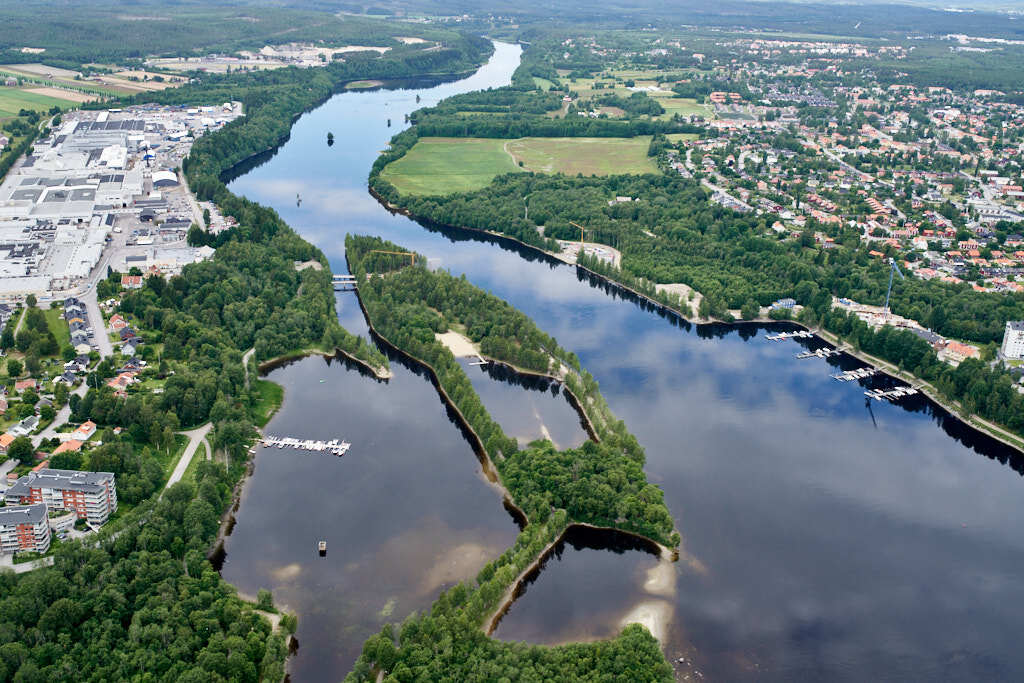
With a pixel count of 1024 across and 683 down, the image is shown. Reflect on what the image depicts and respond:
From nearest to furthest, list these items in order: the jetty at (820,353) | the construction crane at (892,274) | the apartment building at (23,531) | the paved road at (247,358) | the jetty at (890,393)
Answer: the apartment building at (23,531)
the paved road at (247,358)
the jetty at (890,393)
the jetty at (820,353)
the construction crane at (892,274)

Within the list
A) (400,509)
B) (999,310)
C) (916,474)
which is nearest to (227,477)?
(400,509)

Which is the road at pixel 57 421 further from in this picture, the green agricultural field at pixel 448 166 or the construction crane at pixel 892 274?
the construction crane at pixel 892 274

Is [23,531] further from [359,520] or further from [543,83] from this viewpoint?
[543,83]

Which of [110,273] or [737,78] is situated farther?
[737,78]

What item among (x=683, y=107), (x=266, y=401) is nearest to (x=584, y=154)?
(x=683, y=107)

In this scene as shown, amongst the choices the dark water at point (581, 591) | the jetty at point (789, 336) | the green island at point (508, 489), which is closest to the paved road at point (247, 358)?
the green island at point (508, 489)

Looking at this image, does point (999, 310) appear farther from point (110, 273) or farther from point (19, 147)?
point (19, 147)
